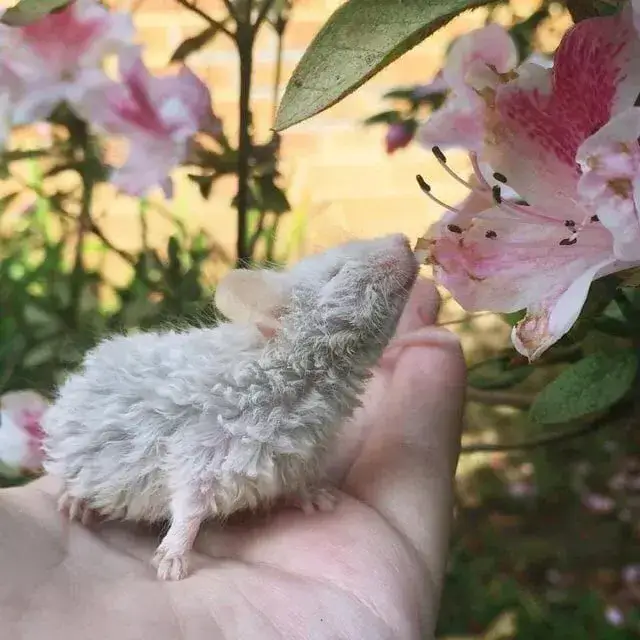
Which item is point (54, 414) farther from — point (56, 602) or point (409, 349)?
point (409, 349)

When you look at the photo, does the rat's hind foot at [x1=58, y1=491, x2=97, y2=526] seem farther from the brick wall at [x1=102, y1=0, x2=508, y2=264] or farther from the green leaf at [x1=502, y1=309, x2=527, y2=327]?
the brick wall at [x1=102, y1=0, x2=508, y2=264]

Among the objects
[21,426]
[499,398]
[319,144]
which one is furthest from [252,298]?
[319,144]

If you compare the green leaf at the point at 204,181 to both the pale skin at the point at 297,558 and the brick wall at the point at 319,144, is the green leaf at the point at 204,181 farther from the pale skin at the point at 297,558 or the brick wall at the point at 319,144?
the brick wall at the point at 319,144

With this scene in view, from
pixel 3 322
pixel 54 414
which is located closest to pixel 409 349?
pixel 54 414

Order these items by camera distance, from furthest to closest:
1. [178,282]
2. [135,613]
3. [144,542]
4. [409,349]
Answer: [178,282] → [409,349] → [144,542] → [135,613]

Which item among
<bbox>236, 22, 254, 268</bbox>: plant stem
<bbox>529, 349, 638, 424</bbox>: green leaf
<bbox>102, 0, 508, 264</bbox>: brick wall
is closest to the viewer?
<bbox>529, 349, 638, 424</bbox>: green leaf

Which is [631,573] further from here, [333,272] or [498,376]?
[333,272]

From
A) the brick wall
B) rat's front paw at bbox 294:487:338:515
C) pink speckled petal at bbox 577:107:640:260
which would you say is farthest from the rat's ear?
the brick wall
